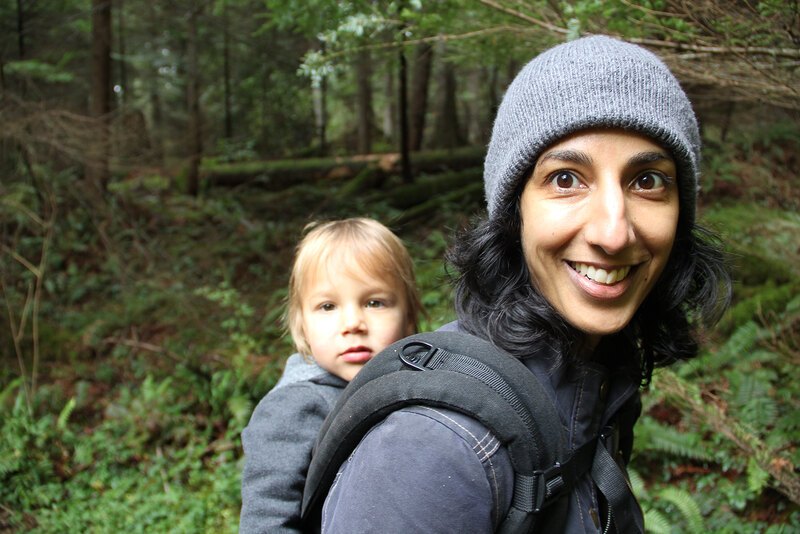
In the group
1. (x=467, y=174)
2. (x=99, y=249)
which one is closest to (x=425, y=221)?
(x=467, y=174)

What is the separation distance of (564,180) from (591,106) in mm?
182

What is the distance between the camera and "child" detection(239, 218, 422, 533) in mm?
1940

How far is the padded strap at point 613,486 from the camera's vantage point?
4.85 feet

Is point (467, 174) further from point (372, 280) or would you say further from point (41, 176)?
point (372, 280)

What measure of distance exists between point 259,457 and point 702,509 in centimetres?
341

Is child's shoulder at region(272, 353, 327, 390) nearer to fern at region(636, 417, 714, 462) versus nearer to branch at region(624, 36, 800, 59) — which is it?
branch at region(624, 36, 800, 59)

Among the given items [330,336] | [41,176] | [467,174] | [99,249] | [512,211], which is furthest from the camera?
[467,174]

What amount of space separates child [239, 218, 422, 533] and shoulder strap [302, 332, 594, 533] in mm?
615

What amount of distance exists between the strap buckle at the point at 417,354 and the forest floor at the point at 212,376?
2.57 feet

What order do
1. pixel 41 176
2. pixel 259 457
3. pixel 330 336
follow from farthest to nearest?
1. pixel 41 176
2. pixel 330 336
3. pixel 259 457

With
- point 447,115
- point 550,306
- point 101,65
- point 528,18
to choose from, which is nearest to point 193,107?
point 101,65

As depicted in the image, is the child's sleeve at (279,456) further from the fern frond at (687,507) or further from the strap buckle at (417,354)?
the fern frond at (687,507)

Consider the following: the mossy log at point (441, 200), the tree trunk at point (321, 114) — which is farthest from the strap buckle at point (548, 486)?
the tree trunk at point (321, 114)

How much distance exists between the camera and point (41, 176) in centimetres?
801
